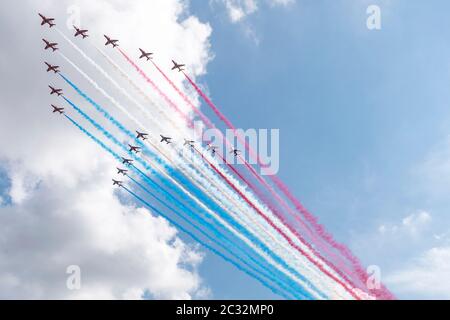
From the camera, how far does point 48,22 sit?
9581cm

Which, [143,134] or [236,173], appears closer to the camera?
[236,173]

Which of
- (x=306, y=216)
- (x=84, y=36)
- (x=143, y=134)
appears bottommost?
(x=306, y=216)

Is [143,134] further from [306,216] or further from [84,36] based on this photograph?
[306,216]
